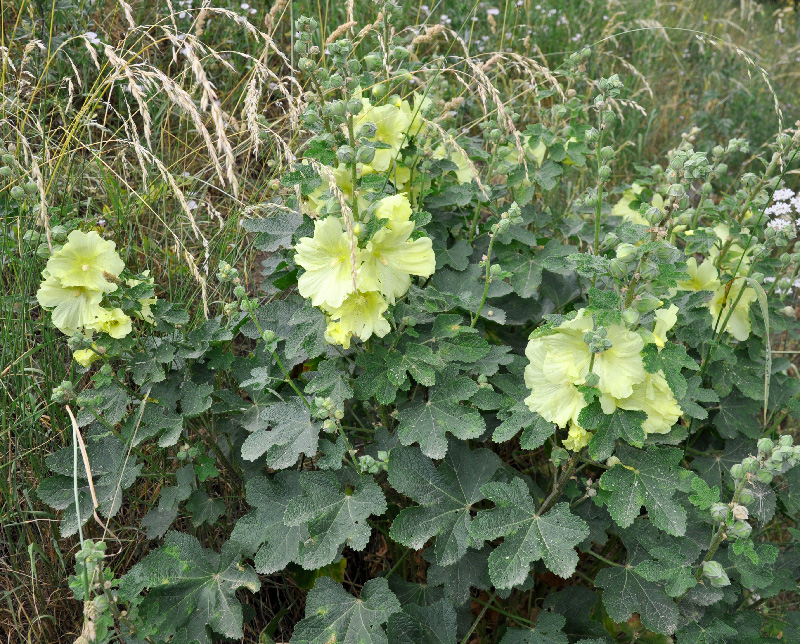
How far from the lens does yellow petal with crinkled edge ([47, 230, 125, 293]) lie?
1.67m

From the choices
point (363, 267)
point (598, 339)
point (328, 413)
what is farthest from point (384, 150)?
point (598, 339)

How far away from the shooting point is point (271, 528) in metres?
1.71

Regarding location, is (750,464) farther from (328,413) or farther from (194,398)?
(194,398)

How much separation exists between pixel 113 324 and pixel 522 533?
3.68 feet

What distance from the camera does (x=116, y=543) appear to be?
199cm

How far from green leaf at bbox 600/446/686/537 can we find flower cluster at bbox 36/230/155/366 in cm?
123

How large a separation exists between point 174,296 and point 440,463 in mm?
971

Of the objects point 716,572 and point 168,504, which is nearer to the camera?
point 716,572

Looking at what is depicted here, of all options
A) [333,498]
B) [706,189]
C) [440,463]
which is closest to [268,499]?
[333,498]

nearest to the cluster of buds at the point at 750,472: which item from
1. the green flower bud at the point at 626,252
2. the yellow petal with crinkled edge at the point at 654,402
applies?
the yellow petal with crinkled edge at the point at 654,402

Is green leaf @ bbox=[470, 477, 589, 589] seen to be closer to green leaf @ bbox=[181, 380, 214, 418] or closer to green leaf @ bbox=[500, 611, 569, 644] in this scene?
green leaf @ bbox=[500, 611, 569, 644]

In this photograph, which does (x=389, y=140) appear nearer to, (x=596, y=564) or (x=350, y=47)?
(x=350, y=47)

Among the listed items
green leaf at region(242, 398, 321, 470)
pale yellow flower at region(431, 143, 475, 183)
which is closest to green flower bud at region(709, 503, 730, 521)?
green leaf at region(242, 398, 321, 470)

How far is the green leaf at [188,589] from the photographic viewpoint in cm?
159
